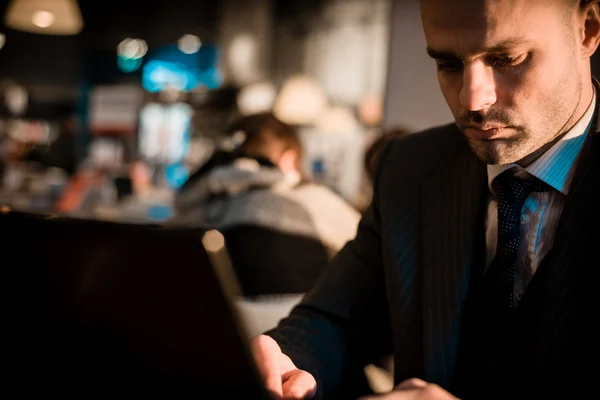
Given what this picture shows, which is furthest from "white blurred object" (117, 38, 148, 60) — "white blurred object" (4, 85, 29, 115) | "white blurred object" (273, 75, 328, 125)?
"white blurred object" (273, 75, 328, 125)

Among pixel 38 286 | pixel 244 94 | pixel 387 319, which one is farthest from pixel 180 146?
pixel 38 286

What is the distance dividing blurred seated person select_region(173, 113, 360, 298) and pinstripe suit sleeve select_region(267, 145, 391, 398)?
992mm

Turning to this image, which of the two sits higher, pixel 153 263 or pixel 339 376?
pixel 153 263

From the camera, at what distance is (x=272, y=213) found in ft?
7.95

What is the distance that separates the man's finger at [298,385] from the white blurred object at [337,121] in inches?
300

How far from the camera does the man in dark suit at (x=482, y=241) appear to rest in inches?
38.8

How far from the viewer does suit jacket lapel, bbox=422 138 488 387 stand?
117cm

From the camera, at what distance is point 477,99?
99 cm

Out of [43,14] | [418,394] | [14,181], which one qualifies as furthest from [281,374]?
[14,181]

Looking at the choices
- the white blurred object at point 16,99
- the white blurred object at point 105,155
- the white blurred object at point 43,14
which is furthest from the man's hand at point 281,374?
the white blurred object at point 16,99

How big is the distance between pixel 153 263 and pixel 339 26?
905 centimetres

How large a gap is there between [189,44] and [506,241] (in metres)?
9.63

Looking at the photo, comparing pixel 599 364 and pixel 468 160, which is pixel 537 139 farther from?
pixel 599 364

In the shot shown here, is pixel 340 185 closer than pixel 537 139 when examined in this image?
No
